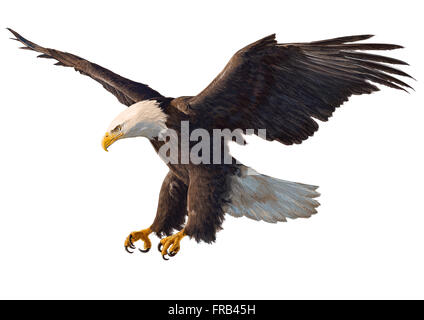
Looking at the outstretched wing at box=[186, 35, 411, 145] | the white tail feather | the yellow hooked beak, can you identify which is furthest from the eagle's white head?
the white tail feather

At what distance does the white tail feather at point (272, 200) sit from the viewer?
5.02 metres

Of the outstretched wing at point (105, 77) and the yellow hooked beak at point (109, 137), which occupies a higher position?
the outstretched wing at point (105, 77)

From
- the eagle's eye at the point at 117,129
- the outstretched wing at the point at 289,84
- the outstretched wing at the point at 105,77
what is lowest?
the eagle's eye at the point at 117,129

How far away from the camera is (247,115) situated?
4719 millimetres

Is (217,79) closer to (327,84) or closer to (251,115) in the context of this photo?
(251,115)

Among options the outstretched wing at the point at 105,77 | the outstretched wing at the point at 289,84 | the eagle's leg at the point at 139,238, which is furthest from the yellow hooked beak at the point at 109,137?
the eagle's leg at the point at 139,238

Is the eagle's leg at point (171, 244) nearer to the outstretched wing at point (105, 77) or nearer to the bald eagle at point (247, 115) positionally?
the bald eagle at point (247, 115)

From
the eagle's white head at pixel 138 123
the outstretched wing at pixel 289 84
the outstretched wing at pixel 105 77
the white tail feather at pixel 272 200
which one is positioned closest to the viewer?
the outstretched wing at pixel 289 84

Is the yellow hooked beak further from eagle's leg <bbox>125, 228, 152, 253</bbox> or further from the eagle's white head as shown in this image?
eagle's leg <bbox>125, 228, 152, 253</bbox>

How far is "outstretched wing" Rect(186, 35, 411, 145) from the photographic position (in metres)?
4.34

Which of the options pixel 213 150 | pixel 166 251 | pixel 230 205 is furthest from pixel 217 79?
pixel 166 251

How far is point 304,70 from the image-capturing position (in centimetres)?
448

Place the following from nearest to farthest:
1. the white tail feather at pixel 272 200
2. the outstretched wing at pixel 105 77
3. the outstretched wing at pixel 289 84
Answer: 1. the outstretched wing at pixel 289 84
2. the white tail feather at pixel 272 200
3. the outstretched wing at pixel 105 77

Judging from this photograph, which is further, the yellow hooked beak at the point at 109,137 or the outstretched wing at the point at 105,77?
the outstretched wing at the point at 105,77
